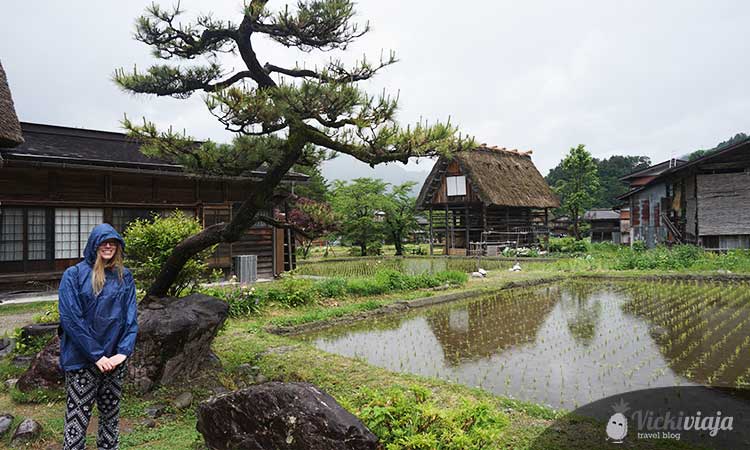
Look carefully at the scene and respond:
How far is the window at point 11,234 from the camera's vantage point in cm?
1063

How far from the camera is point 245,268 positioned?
13258mm

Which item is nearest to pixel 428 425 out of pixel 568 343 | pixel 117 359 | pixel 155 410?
pixel 117 359

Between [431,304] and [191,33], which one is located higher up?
[191,33]

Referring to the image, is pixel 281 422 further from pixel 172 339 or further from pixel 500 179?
pixel 500 179

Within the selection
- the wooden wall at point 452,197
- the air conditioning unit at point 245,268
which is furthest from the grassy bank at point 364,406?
the wooden wall at point 452,197

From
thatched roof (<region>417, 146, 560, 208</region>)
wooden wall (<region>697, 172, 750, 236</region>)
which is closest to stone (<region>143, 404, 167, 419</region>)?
wooden wall (<region>697, 172, 750, 236</region>)

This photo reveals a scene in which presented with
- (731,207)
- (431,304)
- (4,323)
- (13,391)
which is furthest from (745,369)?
(731,207)

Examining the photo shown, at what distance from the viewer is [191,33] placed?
571 cm

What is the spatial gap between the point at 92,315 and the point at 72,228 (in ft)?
32.3

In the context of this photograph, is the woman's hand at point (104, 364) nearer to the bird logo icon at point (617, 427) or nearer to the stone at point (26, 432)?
the stone at point (26, 432)

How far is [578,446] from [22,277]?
1194cm

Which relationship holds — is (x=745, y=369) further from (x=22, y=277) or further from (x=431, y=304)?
(x=22, y=277)

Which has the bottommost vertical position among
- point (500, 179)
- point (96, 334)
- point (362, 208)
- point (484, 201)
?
point (96, 334)

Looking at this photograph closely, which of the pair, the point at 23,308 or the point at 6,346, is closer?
the point at 6,346
